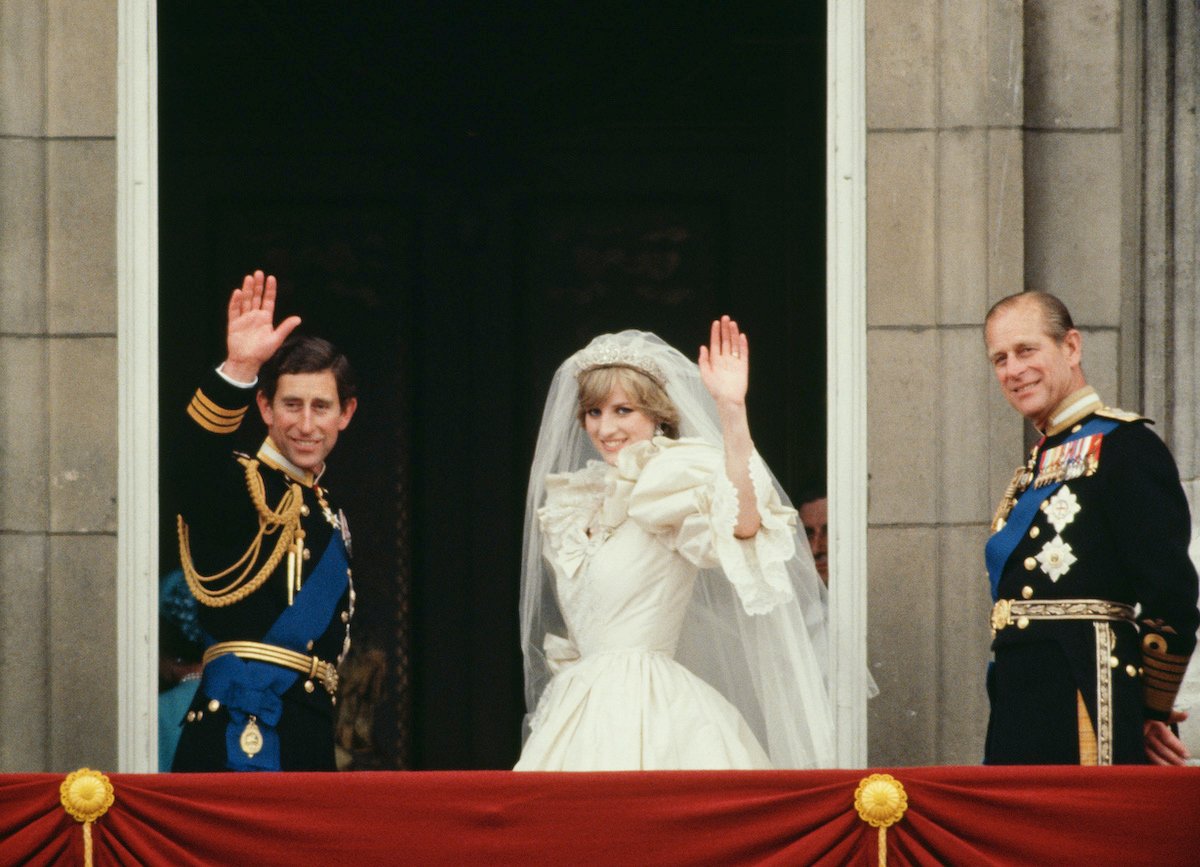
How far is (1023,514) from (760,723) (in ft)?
4.03

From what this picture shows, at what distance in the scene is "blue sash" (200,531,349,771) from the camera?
244 inches

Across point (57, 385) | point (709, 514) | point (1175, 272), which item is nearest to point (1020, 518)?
point (709, 514)

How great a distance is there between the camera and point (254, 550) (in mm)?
6352

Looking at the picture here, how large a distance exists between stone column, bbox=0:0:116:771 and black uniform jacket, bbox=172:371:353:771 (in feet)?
1.36

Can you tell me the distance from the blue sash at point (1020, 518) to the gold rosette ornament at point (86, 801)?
2421 mm

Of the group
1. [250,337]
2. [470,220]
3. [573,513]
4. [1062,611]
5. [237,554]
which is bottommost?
[1062,611]

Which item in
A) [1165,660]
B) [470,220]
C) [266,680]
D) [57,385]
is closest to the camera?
[1165,660]

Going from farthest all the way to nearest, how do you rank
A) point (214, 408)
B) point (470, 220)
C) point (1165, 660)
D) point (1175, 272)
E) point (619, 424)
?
point (470, 220), point (1175, 272), point (619, 424), point (214, 408), point (1165, 660)

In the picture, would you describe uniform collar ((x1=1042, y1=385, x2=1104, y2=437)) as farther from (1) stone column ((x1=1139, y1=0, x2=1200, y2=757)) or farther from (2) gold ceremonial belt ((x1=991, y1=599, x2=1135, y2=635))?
(1) stone column ((x1=1139, y1=0, x2=1200, y2=757))

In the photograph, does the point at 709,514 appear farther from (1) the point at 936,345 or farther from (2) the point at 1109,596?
(2) the point at 1109,596

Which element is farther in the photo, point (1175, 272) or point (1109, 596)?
point (1175, 272)

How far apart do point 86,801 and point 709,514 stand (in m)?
1.91

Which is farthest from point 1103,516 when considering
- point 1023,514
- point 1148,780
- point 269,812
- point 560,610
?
point 269,812

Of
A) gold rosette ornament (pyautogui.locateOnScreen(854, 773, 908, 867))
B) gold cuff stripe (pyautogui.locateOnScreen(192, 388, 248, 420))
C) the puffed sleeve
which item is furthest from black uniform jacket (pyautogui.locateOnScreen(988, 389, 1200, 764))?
gold cuff stripe (pyautogui.locateOnScreen(192, 388, 248, 420))
